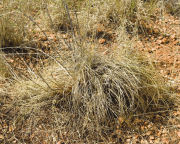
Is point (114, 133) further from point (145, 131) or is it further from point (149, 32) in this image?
point (149, 32)

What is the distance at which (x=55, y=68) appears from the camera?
2100 mm

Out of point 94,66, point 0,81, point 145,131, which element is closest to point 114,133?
point 145,131

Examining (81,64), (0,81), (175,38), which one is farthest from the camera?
(175,38)

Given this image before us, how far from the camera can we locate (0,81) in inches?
85.0

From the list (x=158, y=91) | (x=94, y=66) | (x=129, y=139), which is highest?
(x=94, y=66)

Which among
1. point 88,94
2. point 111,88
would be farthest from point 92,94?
point 111,88

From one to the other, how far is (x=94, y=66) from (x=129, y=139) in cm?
84

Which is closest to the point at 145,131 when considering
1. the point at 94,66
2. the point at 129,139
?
the point at 129,139

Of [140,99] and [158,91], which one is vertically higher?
[158,91]

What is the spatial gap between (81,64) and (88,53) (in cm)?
16

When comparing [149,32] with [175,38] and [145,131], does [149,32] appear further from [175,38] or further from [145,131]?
[145,131]

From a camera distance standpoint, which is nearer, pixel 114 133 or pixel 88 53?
pixel 114 133

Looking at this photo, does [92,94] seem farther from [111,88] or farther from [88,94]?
[111,88]

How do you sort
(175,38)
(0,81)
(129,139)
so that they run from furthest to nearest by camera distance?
1. (175,38)
2. (0,81)
3. (129,139)
